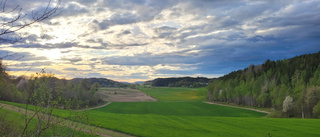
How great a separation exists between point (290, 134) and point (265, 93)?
53.1m

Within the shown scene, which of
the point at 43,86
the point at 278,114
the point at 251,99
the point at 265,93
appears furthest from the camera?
the point at 251,99

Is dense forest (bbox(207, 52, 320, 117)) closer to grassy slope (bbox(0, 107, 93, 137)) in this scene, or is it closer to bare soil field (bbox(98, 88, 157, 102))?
bare soil field (bbox(98, 88, 157, 102))

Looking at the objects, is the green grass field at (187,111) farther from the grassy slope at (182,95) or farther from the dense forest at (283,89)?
the grassy slope at (182,95)

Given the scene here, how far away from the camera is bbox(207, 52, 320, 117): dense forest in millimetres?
50594

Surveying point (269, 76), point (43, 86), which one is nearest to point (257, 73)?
point (269, 76)

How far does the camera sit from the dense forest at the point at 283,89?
166 feet

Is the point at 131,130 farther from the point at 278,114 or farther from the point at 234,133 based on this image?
the point at 278,114

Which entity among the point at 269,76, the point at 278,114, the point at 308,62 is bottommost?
the point at 278,114

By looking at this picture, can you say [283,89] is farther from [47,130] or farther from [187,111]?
[47,130]

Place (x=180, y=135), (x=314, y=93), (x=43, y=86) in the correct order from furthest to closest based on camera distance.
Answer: (x=314, y=93)
(x=180, y=135)
(x=43, y=86)

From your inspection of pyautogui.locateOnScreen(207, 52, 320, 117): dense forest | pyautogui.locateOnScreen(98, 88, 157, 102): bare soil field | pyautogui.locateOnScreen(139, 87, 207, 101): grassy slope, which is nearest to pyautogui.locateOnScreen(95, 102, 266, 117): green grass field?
pyautogui.locateOnScreen(207, 52, 320, 117): dense forest

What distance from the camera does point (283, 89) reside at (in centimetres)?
5991

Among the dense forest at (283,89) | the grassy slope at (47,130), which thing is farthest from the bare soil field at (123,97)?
the grassy slope at (47,130)

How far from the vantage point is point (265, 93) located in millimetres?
68938
